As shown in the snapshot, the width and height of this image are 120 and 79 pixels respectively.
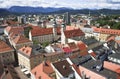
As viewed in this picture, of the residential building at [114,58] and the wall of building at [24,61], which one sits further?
the wall of building at [24,61]

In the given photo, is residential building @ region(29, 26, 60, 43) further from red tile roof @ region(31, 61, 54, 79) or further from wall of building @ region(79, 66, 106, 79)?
wall of building @ region(79, 66, 106, 79)

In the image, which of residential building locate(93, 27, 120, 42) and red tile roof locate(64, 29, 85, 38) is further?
residential building locate(93, 27, 120, 42)

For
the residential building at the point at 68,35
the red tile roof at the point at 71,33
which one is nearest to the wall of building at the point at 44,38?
the residential building at the point at 68,35

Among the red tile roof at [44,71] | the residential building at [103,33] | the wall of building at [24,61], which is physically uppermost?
the red tile roof at [44,71]

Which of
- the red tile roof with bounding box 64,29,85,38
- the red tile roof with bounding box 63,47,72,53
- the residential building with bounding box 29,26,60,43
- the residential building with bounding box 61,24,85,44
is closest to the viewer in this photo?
the red tile roof with bounding box 63,47,72,53

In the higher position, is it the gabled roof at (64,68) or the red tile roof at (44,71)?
the gabled roof at (64,68)

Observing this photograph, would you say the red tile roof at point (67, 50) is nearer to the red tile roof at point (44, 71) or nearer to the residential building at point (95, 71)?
the red tile roof at point (44, 71)

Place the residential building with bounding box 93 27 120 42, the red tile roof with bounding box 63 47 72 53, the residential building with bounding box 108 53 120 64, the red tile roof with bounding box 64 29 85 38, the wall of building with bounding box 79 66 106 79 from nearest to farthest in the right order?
1. the wall of building with bounding box 79 66 106 79
2. the residential building with bounding box 108 53 120 64
3. the red tile roof with bounding box 63 47 72 53
4. the red tile roof with bounding box 64 29 85 38
5. the residential building with bounding box 93 27 120 42

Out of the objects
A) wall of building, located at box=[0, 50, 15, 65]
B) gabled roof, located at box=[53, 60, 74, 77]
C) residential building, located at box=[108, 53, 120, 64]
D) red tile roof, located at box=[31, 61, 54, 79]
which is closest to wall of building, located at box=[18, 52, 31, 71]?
wall of building, located at box=[0, 50, 15, 65]

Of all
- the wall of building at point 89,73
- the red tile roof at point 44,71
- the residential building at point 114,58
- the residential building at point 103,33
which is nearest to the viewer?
the wall of building at point 89,73

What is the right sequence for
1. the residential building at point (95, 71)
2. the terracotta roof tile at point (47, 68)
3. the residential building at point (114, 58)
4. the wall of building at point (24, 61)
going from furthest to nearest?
the wall of building at point (24, 61) < the residential building at point (114, 58) < the terracotta roof tile at point (47, 68) < the residential building at point (95, 71)

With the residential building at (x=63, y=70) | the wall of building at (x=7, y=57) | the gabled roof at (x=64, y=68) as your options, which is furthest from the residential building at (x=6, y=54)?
the gabled roof at (x=64, y=68)
